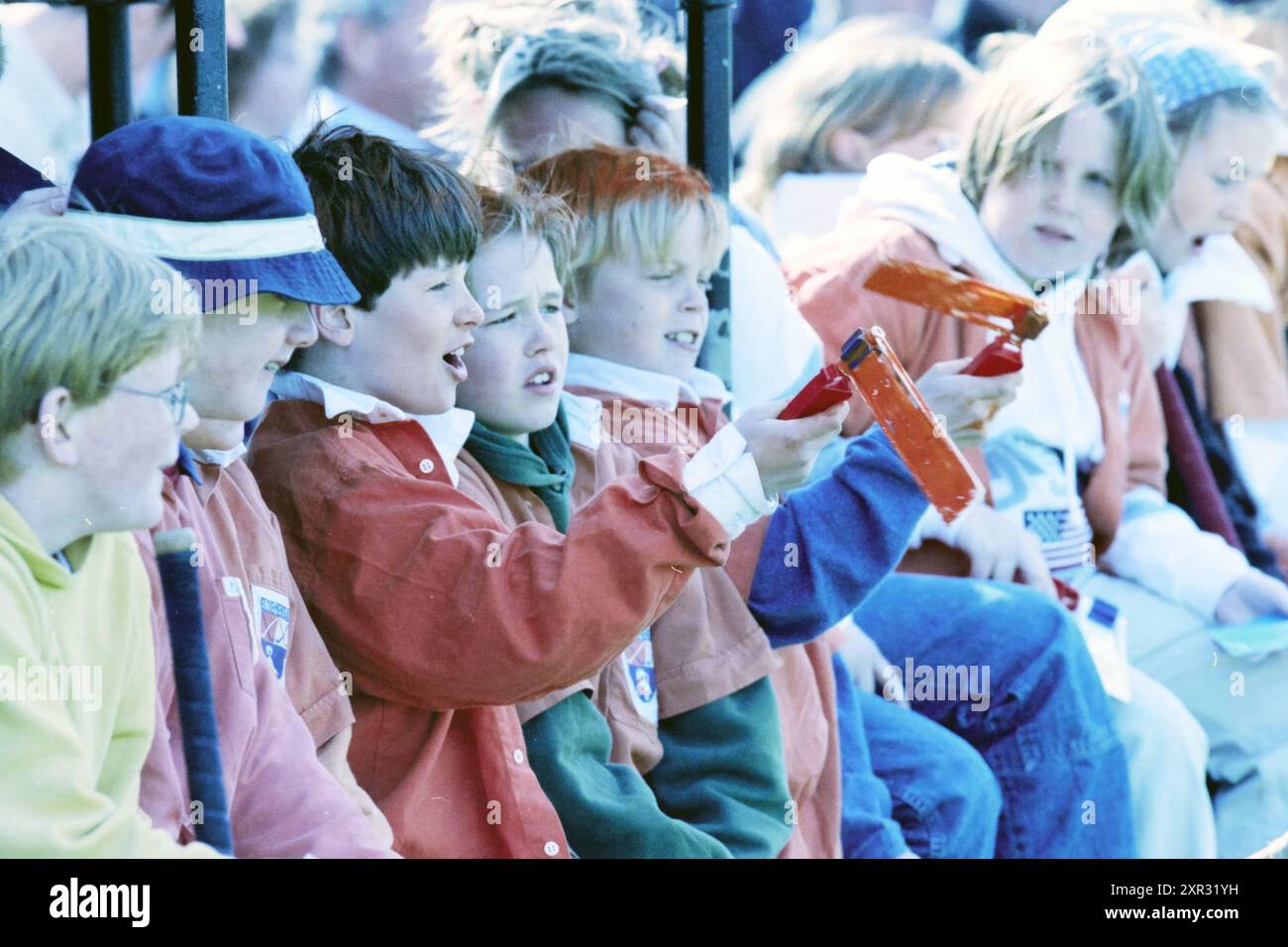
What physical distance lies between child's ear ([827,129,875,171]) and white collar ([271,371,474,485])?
1.47 metres

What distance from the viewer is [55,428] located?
166 centimetres

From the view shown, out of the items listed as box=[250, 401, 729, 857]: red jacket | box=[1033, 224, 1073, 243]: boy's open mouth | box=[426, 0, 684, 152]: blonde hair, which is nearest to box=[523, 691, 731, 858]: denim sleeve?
box=[250, 401, 729, 857]: red jacket

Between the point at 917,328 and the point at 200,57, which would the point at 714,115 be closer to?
the point at 917,328

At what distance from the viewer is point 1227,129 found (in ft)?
11.5

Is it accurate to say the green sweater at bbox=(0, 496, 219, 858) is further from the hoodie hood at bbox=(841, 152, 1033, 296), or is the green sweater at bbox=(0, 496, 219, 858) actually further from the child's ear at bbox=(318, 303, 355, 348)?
the hoodie hood at bbox=(841, 152, 1033, 296)

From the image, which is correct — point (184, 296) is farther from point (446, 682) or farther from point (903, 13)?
point (903, 13)

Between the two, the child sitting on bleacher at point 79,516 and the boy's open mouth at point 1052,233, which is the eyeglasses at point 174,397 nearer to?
the child sitting on bleacher at point 79,516

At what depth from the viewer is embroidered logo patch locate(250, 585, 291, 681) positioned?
1.96m

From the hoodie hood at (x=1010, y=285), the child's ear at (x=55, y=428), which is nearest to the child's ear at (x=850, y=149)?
the hoodie hood at (x=1010, y=285)

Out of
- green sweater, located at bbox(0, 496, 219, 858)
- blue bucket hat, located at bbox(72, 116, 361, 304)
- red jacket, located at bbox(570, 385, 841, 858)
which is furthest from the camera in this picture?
red jacket, located at bbox(570, 385, 841, 858)

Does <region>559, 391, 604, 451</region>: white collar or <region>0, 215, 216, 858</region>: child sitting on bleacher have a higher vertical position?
<region>0, 215, 216, 858</region>: child sitting on bleacher

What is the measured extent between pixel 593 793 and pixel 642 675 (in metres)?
0.21

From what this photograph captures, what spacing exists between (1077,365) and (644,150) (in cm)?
82

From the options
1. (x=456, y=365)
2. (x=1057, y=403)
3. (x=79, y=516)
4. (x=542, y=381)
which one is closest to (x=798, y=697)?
(x=542, y=381)
